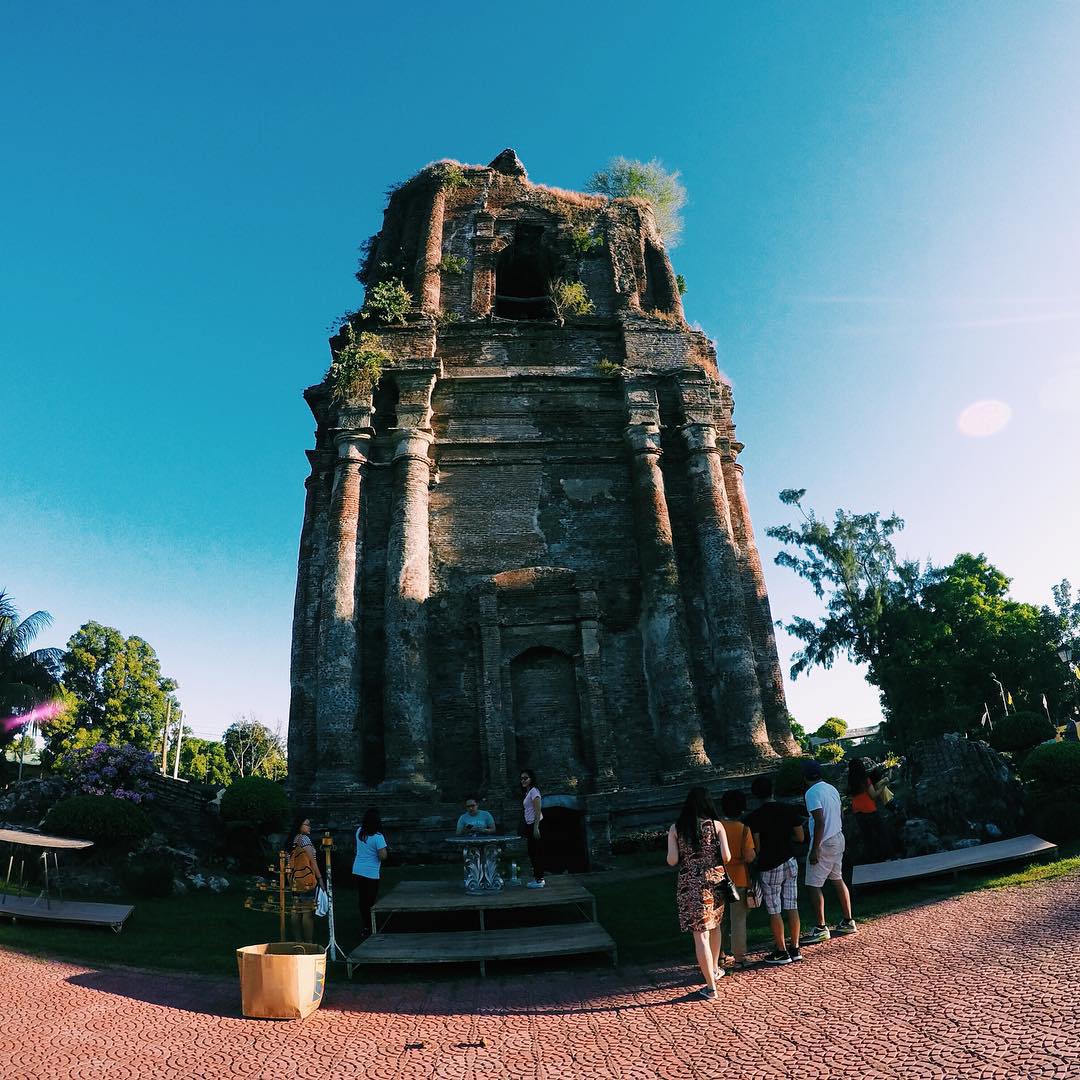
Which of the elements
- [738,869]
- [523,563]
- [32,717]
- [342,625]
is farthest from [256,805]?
[32,717]

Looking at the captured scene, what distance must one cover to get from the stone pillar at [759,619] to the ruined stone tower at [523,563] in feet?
0.17

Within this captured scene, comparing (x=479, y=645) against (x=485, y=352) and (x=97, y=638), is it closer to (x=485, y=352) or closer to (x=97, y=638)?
(x=485, y=352)

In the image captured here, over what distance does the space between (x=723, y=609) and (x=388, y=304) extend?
11.4 metres

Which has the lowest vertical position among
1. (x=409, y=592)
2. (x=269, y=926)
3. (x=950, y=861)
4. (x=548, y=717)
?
(x=269, y=926)

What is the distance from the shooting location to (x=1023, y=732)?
14.4m

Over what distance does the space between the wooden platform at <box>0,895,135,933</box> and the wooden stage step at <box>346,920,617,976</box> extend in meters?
3.51

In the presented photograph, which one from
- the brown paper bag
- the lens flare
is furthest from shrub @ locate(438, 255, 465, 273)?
the lens flare

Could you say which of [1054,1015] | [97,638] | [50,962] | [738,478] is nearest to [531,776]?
[50,962]

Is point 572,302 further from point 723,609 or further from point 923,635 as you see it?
point 923,635

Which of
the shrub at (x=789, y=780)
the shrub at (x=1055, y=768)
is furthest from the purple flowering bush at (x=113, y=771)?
the shrub at (x=1055, y=768)

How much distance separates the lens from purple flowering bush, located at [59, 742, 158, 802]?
1259cm

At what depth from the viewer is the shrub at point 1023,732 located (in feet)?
47.2

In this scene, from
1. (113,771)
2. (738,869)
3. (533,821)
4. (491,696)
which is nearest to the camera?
(738,869)

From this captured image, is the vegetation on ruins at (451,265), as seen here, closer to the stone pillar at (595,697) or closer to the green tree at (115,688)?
the stone pillar at (595,697)
